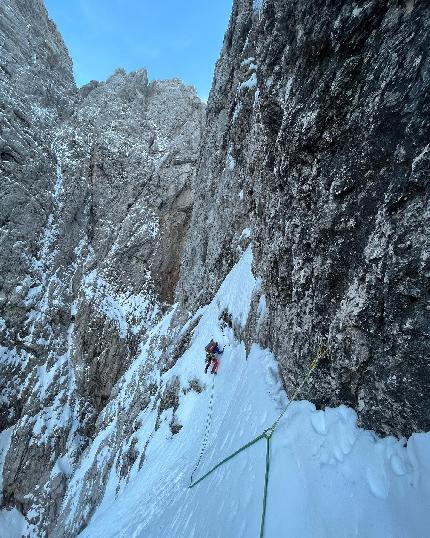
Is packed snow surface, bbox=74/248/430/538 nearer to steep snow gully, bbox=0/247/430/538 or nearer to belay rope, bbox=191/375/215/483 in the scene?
steep snow gully, bbox=0/247/430/538

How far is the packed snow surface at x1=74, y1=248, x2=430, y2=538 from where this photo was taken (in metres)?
→ 3.49

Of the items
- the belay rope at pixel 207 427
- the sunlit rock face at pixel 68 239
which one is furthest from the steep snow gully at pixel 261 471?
the sunlit rock face at pixel 68 239

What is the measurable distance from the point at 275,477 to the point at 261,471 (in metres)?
0.44

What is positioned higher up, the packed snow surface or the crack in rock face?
the crack in rock face

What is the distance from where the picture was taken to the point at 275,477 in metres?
4.90

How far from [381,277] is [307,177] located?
270 cm

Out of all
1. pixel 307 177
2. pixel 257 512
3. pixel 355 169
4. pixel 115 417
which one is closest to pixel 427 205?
pixel 355 169

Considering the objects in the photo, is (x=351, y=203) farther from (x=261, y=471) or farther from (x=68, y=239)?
(x=68, y=239)

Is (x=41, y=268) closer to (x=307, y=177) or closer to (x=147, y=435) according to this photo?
(x=147, y=435)

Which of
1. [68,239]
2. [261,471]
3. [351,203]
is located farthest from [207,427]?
[68,239]

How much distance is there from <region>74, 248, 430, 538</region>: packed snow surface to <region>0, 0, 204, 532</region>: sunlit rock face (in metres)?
19.1

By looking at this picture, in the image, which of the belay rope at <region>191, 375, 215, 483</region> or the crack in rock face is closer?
the crack in rock face

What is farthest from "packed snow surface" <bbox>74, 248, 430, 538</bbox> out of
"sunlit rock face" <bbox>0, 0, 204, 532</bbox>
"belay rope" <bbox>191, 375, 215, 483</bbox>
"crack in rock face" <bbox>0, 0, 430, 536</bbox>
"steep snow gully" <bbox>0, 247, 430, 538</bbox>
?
"sunlit rock face" <bbox>0, 0, 204, 532</bbox>

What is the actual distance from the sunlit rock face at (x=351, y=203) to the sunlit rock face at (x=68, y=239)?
24744 mm
